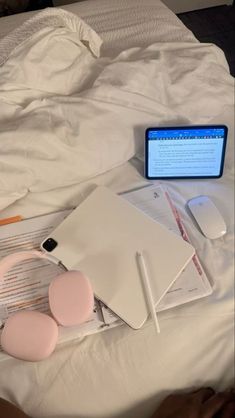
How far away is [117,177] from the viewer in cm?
82

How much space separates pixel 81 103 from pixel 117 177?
0.15 meters

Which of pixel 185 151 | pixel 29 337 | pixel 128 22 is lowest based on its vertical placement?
pixel 29 337

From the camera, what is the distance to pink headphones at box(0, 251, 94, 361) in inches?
24.0

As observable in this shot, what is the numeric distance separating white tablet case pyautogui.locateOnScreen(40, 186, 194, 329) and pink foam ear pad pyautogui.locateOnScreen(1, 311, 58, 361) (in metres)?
0.09

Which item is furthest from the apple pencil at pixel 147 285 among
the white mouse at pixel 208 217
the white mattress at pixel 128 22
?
the white mattress at pixel 128 22

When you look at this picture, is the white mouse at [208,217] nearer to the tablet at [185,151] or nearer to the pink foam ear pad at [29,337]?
the tablet at [185,151]

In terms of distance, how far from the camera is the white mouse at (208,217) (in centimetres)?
72

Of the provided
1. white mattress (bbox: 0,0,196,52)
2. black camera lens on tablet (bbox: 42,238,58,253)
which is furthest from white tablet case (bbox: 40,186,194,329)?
white mattress (bbox: 0,0,196,52)

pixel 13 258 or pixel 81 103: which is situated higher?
pixel 81 103

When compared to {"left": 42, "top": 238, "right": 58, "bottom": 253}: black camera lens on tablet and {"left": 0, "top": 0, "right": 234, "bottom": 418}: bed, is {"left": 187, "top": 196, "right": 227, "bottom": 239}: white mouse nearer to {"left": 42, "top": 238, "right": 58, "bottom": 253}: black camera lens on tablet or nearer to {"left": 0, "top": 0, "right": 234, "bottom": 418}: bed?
{"left": 0, "top": 0, "right": 234, "bottom": 418}: bed

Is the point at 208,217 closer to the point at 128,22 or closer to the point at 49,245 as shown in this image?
the point at 49,245

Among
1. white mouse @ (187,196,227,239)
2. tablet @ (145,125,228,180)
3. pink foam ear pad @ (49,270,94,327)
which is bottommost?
pink foam ear pad @ (49,270,94,327)

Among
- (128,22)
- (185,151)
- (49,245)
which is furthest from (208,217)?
(128,22)

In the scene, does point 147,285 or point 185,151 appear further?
point 185,151
